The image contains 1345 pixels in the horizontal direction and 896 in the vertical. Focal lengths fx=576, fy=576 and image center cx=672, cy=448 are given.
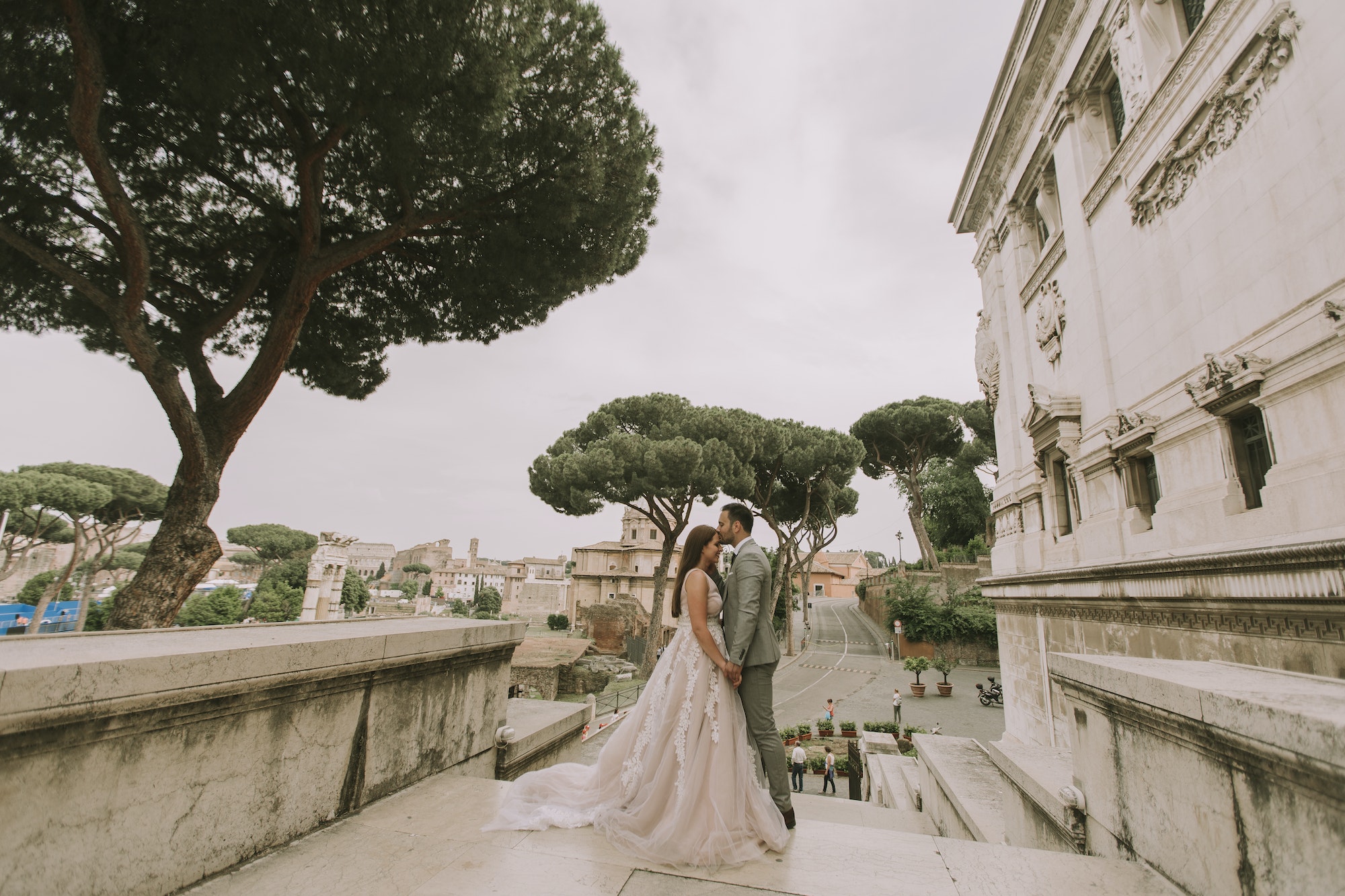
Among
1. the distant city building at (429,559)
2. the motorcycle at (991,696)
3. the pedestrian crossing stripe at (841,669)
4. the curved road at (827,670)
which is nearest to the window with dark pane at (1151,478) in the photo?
the curved road at (827,670)

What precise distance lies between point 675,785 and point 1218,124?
22.4 ft

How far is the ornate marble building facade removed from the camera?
12.8 feet

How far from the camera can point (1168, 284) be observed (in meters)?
5.66

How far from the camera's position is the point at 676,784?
107 inches

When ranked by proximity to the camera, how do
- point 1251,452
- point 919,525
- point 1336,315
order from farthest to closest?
1. point 919,525
2. point 1251,452
3. point 1336,315

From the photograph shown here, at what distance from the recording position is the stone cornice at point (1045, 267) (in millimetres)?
8125

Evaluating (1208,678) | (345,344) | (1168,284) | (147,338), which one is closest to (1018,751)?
(1208,678)

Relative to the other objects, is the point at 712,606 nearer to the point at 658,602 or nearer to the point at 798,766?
the point at 798,766

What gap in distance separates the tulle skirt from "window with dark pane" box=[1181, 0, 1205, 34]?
7388 millimetres

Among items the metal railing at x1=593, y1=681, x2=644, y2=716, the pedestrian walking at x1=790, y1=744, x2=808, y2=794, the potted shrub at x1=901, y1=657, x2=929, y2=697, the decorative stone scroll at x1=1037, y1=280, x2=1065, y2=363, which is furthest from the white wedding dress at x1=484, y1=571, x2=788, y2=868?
the potted shrub at x1=901, y1=657, x2=929, y2=697

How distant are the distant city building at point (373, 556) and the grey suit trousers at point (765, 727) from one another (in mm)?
132890

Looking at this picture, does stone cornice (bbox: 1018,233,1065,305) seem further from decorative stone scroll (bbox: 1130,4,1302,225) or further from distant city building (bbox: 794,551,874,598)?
distant city building (bbox: 794,551,874,598)

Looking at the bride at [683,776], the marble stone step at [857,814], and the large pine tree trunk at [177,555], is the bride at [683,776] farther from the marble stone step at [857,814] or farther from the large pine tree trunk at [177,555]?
the large pine tree trunk at [177,555]

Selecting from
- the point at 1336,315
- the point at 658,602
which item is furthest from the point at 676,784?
the point at 658,602
